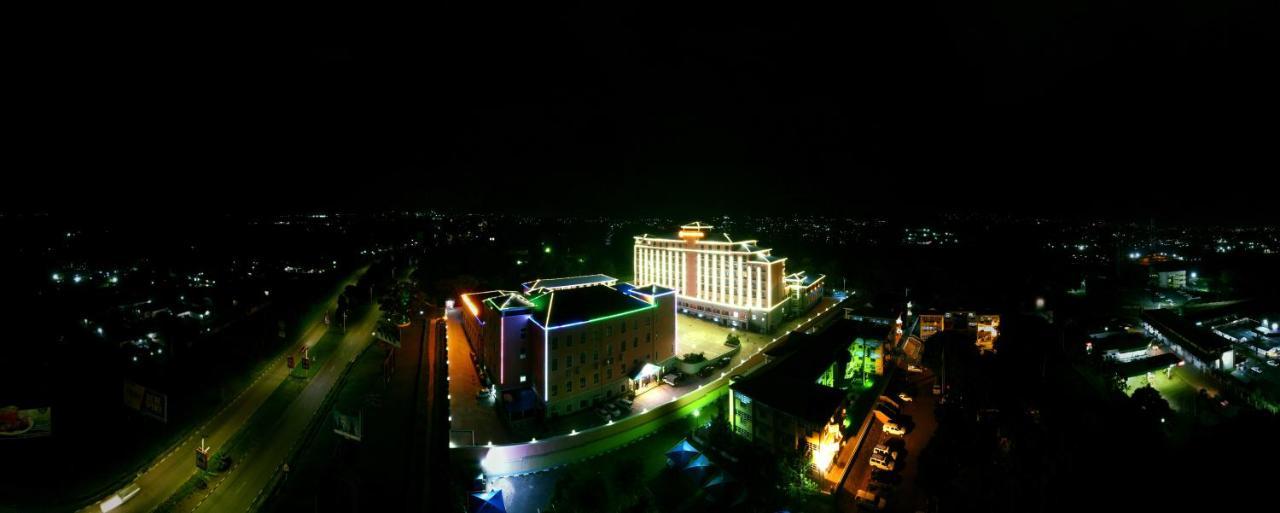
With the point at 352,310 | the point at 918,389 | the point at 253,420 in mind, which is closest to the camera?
the point at 253,420

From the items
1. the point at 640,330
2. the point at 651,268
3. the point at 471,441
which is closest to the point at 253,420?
the point at 471,441

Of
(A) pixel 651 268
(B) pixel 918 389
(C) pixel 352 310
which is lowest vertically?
(B) pixel 918 389

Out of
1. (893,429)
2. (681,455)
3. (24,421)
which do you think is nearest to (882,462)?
(893,429)

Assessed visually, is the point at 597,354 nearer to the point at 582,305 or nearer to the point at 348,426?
the point at 582,305

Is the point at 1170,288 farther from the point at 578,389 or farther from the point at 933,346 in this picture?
the point at 578,389

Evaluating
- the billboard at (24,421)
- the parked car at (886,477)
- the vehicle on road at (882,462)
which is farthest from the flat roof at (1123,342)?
the billboard at (24,421)
